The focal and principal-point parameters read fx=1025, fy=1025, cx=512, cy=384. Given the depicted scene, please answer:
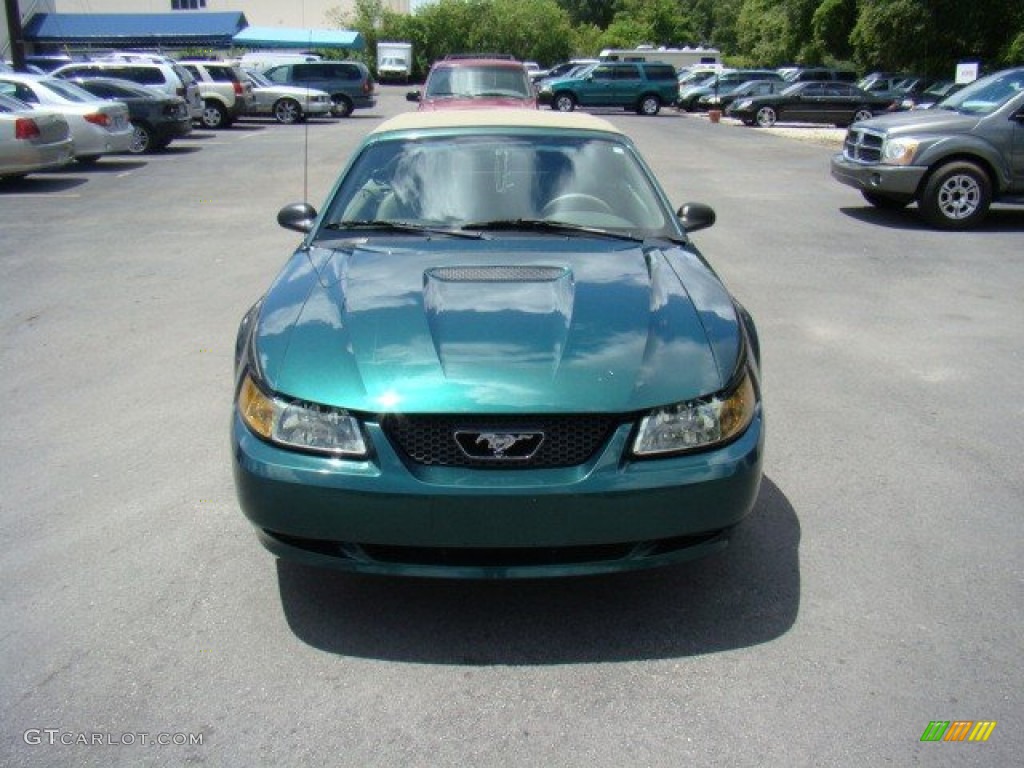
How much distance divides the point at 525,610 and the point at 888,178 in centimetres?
1021

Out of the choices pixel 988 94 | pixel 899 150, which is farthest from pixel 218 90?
pixel 988 94

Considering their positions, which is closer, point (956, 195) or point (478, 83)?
point (956, 195)

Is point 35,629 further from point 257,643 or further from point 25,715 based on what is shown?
point 257,643

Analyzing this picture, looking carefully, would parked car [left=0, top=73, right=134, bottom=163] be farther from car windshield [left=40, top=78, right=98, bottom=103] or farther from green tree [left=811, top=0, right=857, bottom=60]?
green tree [left=811, top=0, right=857, bottom=60]

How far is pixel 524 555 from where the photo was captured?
3.26m

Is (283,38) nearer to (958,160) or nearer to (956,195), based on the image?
(958,160)

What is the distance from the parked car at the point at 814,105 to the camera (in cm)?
3206

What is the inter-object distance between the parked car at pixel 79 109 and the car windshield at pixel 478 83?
19.2 feet

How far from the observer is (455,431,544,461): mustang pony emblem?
10.4 ft

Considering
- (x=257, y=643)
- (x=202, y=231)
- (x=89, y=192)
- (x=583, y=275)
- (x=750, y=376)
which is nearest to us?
(x=257, y=643)

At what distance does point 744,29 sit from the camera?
6769cm

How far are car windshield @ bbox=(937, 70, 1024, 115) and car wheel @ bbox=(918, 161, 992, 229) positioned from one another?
794mm

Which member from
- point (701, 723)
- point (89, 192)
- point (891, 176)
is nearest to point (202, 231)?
point (89, 192)

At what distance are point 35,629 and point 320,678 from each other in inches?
41.5
